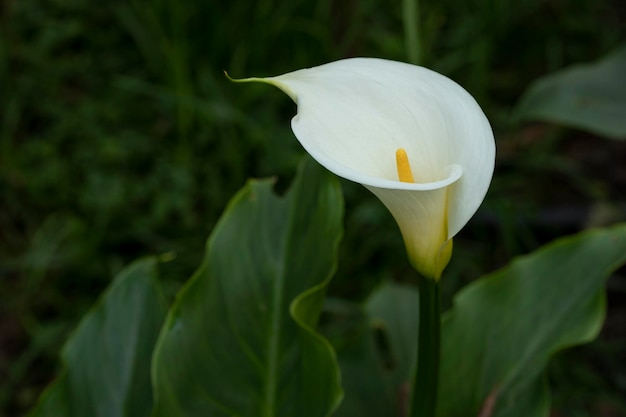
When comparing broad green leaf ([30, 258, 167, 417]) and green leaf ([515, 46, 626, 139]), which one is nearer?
broad green leaf ([30, 258, 167, 417])

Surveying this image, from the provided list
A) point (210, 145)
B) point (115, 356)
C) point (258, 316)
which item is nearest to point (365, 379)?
point (258, 316)

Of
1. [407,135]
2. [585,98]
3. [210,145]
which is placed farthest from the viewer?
[210,145]

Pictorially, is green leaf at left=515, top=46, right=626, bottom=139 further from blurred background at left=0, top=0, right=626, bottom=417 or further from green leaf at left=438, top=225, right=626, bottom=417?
green leaf at left=438, top=225, right=626, bottom=417

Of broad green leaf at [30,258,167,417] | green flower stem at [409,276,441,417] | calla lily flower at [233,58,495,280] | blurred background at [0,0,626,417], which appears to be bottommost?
blurred background at [0,0,626,417]

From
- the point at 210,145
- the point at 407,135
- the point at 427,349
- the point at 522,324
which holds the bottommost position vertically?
the point at 210,145

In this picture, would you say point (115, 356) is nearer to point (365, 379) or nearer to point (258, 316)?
point (258, 316)

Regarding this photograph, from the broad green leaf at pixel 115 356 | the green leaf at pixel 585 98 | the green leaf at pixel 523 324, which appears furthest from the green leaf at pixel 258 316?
the green leaf at pixel 585 98

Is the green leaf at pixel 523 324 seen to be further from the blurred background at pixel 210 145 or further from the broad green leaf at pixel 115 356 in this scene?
the blurred background at pixel 210 145

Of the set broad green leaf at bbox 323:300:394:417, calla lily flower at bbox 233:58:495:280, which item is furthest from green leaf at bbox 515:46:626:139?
calla lily flower at bbox 233:58:495:280
